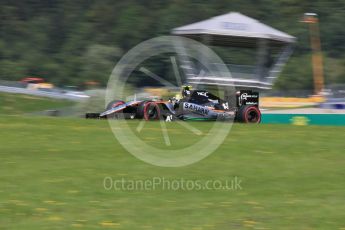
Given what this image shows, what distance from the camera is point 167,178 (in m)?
12.7

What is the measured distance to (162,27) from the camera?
93.5 m

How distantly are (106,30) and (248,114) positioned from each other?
79633 millimetres

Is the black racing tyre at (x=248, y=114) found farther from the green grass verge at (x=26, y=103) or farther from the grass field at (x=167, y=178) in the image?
the green grass verge at (x=26, y=103)

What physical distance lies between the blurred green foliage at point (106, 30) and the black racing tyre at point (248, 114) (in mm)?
52769

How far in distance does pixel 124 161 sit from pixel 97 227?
413cm

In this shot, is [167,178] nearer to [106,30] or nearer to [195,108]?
[195,108]

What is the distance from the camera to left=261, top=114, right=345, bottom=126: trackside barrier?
28172 millimetres

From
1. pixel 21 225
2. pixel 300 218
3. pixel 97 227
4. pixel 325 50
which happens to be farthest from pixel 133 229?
pixel 325 50

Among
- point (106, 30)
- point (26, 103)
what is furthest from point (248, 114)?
point (106, 30)

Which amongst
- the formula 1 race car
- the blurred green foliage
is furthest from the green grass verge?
the blurred green foliage

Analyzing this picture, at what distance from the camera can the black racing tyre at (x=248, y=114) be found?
22156 millimetres

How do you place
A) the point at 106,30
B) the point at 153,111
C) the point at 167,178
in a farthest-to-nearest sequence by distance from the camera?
the point at 106,30 → the point at 153,111 → the point at 167,178

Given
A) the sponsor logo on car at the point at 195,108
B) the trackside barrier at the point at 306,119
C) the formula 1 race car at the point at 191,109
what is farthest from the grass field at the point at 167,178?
the trackside barrier at the point at 306,119

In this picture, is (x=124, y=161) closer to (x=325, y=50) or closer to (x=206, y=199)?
(x=206, y=199)
